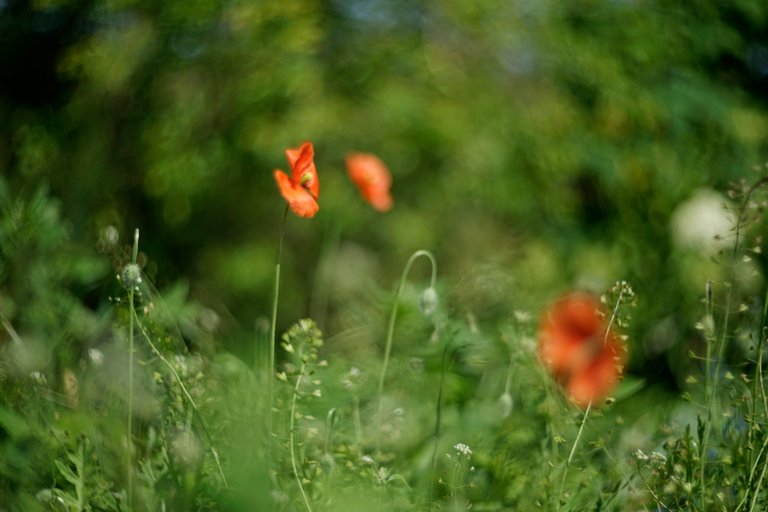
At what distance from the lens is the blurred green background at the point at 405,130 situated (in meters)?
3.10

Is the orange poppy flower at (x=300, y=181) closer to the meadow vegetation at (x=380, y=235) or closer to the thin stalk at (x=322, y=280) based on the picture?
the meadow vegetation at (x=380, y=235)

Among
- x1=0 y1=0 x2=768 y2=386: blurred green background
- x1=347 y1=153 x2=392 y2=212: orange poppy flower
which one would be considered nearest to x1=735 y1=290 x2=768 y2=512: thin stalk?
x1=347 y1=153 x2=392 y2=212: orange poppy flower

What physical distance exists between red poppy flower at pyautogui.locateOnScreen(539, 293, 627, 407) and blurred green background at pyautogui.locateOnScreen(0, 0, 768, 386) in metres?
1.37

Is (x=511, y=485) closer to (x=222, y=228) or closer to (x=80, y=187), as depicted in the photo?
(x=80, y=187)

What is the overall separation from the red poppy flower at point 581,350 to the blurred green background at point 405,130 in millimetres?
1367

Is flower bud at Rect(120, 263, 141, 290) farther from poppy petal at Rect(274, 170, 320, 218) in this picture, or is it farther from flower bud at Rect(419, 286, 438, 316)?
flower bud at Rect(419, 286, 438, 316)

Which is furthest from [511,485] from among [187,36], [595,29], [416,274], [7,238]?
[416,274]

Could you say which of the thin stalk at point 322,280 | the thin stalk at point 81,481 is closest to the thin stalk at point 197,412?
the thin stalk at point 81,481

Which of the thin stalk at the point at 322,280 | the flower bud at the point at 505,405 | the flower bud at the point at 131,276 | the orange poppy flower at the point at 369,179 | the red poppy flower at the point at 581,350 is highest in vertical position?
the flower bud at the point at 131,276

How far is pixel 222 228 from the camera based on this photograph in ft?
12.9

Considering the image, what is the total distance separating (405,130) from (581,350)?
8.25 ft

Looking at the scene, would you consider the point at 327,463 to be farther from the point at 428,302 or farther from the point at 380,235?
the point at 380,235

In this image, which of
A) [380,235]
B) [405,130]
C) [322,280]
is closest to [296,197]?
[322,280]

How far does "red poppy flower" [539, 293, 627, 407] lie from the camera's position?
114cm
